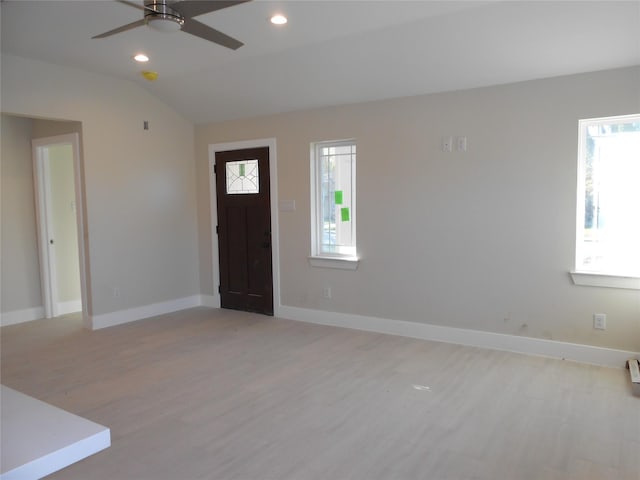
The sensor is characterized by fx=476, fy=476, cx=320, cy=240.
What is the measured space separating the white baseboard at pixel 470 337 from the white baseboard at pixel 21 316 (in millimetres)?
2953

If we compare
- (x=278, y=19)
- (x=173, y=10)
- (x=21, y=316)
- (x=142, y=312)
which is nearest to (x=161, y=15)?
(x=173, y=10)

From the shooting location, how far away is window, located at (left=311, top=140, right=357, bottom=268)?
5.16 meters

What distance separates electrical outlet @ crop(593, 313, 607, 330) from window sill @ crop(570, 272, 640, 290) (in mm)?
247

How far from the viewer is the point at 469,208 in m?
4.39

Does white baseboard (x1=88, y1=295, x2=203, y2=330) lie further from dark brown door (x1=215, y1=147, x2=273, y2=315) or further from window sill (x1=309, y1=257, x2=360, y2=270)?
window sill (x1=309, y1=257, x2=360, y2=270)

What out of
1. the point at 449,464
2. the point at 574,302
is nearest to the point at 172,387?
the point at 449,464

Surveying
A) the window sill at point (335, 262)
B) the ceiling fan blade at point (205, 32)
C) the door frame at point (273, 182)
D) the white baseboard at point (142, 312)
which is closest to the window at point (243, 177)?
the door frame at point (273, 182)

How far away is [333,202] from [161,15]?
Answer: 3146mm

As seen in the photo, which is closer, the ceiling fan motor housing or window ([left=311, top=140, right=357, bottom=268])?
the ceiling fan motor housing

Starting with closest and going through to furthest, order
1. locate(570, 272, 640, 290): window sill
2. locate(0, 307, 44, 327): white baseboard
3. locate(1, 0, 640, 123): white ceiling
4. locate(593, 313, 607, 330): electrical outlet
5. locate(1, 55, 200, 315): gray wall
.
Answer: locate(1, 0, 640, 123): white ceiling
locate(570, 272, 640, 290): window sill
locate(593, 313, 607, 330): electrical outlet
locate(1, 55, 200, 315): gray wall
locate(0, 307, 44, 327): white baseboard

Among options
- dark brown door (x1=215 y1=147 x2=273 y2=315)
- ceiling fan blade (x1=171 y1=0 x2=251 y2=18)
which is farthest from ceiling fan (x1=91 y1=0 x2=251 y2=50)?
dark brown door (x1=215 y1=147 x2=273 y2=315)

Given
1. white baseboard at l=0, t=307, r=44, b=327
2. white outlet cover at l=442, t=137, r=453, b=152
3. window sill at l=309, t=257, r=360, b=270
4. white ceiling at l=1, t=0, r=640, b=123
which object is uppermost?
white ceiling at l=1, t=0, r=640, b=123

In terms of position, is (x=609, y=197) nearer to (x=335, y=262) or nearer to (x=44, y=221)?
(x=335, y=262)

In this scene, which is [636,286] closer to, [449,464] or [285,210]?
[449,464]
